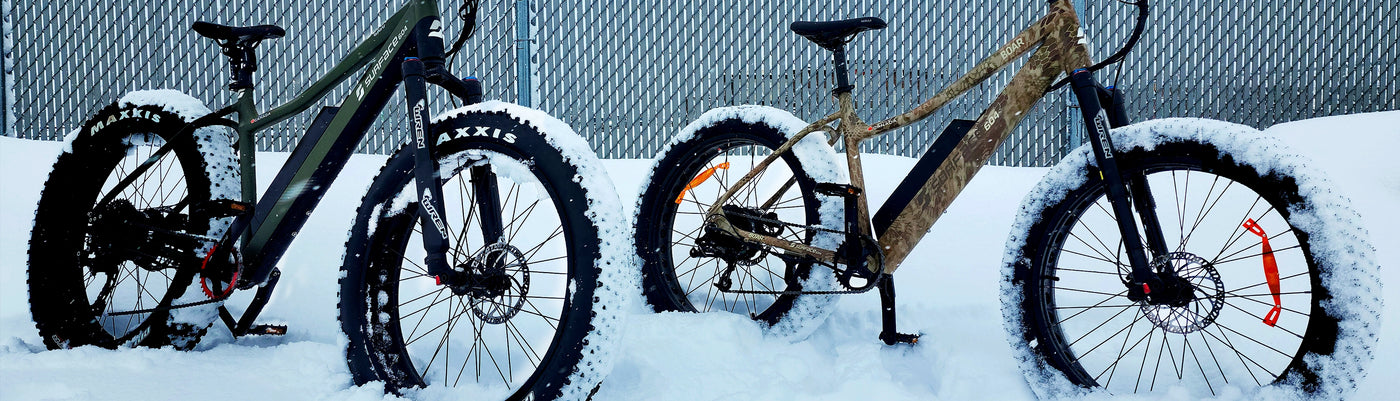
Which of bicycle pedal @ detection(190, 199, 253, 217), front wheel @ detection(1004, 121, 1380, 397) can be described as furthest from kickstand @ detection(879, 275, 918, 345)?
bicycle pedal @ detection(190, 199, 253, 217)

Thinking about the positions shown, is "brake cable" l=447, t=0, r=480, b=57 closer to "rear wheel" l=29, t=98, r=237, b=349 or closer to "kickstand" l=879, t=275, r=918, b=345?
"rear wheel" l=29, t=98, r=237, b=349

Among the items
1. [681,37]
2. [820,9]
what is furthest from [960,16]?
A: [681,37]

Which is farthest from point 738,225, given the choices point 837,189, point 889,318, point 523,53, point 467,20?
point 523,53

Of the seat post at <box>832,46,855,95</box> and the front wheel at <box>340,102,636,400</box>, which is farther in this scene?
the seat post at <box>832,46,855,95</box>

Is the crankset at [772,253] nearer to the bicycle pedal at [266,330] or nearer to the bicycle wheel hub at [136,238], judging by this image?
the bicycle pedal at [266,330]

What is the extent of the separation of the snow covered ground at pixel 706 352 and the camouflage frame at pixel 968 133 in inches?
11.7

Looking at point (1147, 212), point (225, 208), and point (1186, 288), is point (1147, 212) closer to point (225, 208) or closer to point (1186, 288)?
point (1186, 288)

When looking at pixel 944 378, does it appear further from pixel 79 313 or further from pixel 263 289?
pixel 79 313

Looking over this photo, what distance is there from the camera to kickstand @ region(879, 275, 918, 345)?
214 cm

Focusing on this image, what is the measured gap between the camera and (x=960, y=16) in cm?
458

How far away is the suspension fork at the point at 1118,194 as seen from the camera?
161cm

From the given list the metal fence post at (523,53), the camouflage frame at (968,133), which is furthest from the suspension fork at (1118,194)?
the metal fence post at (523,53)

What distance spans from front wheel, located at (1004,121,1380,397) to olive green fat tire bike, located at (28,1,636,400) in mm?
967

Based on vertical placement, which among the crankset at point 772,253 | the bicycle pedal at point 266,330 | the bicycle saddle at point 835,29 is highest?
the bicycle saddle at point 835,29
